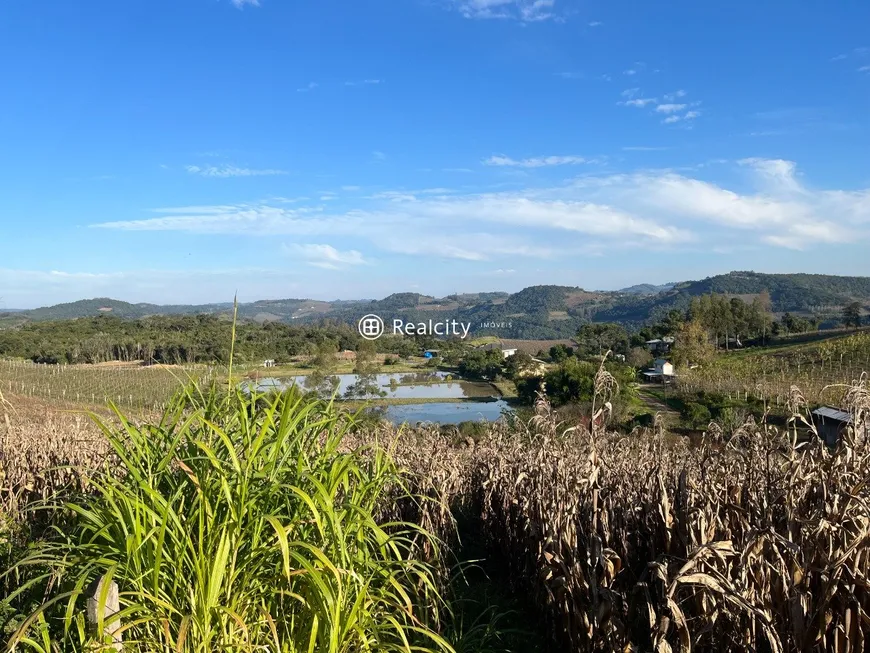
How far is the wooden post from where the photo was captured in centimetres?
135

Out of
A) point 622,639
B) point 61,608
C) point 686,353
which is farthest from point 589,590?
point 686,353

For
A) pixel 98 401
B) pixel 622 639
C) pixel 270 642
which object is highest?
pixel 270 642

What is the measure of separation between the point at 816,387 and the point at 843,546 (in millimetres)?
22738

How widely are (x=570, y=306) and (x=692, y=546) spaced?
121284 millimetres

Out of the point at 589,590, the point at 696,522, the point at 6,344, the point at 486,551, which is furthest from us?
the point at 6,344

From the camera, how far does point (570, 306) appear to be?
120m

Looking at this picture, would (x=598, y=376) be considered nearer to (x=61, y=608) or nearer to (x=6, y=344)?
(x=61, y=608)

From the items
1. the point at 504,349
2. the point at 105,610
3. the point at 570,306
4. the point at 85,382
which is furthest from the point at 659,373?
the point at 570,306

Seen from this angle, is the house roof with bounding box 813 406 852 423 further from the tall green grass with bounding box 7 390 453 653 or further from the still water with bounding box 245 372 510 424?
the still water with bounding box 245 372 510 424

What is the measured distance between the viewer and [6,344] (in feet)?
127

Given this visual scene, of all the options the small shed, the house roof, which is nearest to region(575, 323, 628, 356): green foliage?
the small shed

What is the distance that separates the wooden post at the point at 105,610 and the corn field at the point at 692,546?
180mm

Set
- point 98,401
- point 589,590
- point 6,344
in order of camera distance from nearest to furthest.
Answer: point 589,590, point 98,401, point 6,344

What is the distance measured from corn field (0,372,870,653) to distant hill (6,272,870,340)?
76327 millimetres
